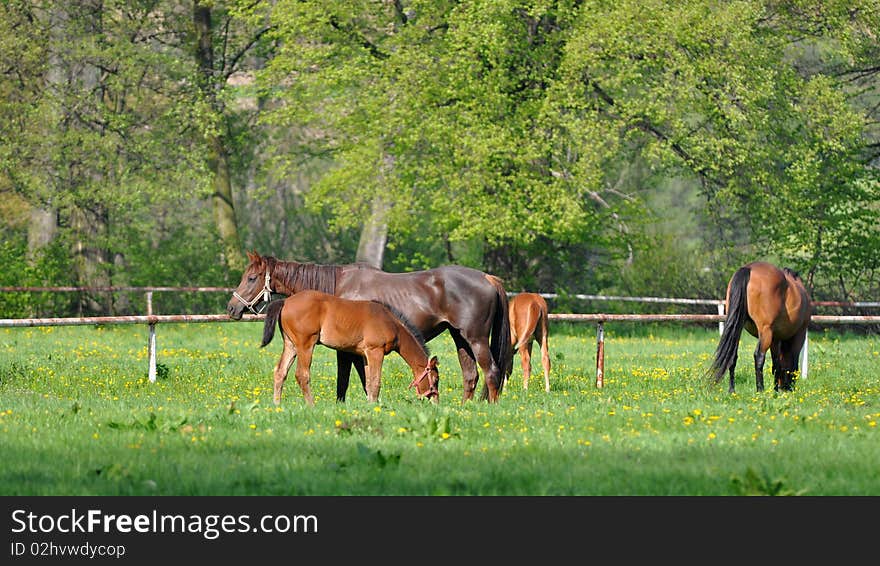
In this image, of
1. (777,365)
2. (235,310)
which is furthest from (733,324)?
(235,310)

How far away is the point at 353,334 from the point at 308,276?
182 centimetres

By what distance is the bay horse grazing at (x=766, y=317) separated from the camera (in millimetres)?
16891

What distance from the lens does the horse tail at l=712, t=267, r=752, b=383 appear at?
1669 cm

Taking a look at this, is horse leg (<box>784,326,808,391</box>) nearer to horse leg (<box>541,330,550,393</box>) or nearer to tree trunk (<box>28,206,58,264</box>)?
horse leg (<box>541,330,550,393</box>)

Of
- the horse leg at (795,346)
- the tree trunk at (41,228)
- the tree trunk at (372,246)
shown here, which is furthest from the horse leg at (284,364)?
the tree trunk at (41,228)

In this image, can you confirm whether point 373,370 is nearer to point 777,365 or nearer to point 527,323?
point 527,323

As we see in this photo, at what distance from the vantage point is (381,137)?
3262 centimetres

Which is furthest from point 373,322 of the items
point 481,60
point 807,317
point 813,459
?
point 481,60

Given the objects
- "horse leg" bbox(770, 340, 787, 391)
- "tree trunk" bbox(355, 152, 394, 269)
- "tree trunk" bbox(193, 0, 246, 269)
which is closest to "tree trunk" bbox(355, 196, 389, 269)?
"tree trunk" bbox(355, 152, 394, 269)

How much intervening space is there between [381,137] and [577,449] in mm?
22413

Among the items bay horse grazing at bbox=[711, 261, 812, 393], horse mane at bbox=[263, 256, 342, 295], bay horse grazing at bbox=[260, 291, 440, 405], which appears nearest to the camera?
bay horse grazing at bbox=[260, 291, 440, 405]

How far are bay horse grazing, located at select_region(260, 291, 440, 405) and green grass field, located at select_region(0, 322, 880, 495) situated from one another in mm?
367

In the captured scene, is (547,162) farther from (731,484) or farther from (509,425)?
(731,484)

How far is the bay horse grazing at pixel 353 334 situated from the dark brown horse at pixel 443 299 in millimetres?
914
